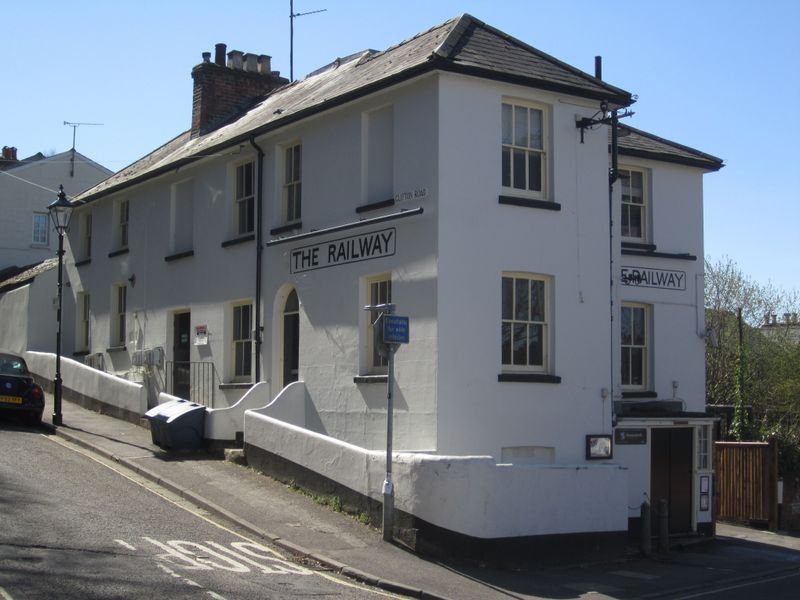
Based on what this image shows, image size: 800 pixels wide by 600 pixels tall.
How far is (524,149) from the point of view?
16203 millimetres

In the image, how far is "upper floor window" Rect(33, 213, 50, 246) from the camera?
3841cm

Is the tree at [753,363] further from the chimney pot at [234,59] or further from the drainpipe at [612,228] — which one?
the chimney pot at [234,59]

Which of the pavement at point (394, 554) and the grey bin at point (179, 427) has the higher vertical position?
the grey bin at point (179, 427)

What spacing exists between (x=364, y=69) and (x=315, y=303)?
462 centimetres

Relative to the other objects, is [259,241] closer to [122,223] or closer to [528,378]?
[528,378]

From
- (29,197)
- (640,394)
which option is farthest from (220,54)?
(29,197)

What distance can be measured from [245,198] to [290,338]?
10.9 ft

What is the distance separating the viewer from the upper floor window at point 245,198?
2039 centimetres

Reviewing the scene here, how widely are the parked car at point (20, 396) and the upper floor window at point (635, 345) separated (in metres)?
12.3

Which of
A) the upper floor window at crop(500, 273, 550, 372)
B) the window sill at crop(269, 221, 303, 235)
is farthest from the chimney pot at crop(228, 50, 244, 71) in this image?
the upper floor window at crop(500, 273, 550, 372)

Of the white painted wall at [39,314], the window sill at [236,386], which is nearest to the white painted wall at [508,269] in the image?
the window sill at [236,386]

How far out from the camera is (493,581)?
488 inches

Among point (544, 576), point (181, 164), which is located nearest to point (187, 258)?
point (181, 164)

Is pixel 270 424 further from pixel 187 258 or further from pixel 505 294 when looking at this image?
pixel 187 258
